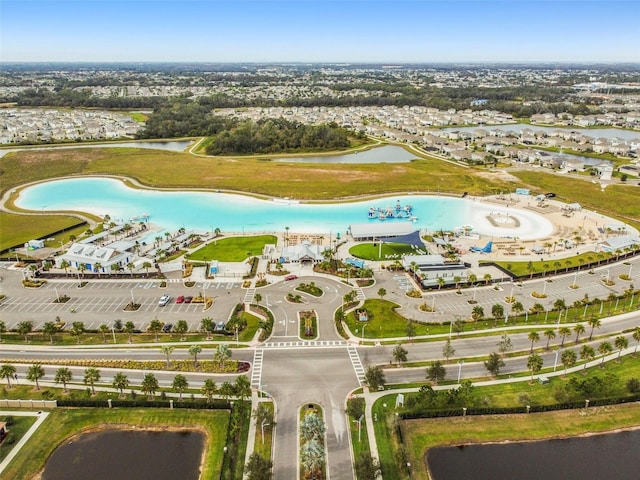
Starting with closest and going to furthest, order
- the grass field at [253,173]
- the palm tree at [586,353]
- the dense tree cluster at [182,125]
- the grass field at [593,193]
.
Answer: the palm tree at [586,353]
the grass field at [593,193]
the grass field at [253,173]
the dense tree cluster at [182,125]

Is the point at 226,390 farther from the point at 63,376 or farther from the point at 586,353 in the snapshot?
the point at 586,353

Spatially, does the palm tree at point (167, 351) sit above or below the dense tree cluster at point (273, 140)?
below

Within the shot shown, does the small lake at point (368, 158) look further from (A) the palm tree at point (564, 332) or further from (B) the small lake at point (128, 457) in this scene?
(B) the small lake at point (128, 457)


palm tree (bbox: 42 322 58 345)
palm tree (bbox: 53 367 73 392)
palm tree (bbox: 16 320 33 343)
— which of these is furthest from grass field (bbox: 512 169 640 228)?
palm tree (bbox: 16 320 33 343)

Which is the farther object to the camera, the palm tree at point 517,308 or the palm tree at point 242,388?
the palm tree at point 517,308

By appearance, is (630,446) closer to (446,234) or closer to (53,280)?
(446,234)

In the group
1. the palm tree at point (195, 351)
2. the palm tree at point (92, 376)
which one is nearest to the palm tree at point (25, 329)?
the palm tree at point (92, 376)

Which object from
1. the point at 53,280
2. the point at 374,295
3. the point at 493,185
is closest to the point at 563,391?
the point at 374,295
